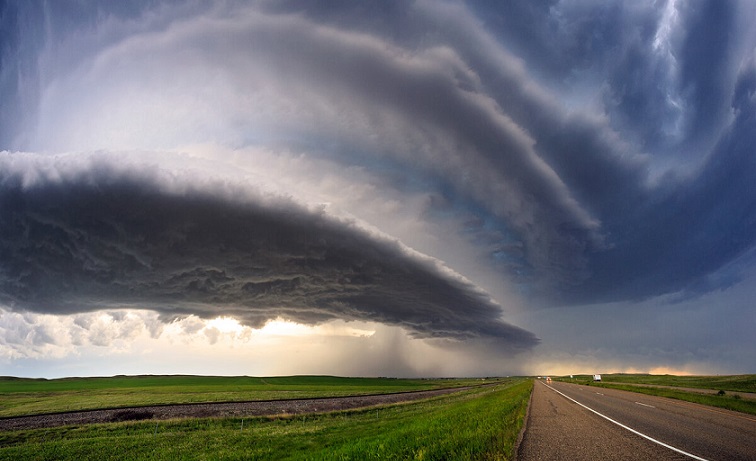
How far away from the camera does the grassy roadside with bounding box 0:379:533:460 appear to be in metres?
12.4

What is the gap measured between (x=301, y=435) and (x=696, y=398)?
3544 cm

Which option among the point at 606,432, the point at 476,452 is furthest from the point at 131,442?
the point at 606,432

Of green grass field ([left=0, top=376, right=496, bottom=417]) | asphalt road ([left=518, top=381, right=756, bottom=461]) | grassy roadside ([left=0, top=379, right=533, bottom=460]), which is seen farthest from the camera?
green grass field ([left=0, top=376, right=496, bottom=417])

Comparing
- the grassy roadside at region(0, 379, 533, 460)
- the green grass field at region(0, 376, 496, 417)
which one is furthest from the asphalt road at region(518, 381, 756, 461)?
the green grass field at region(0, 376, 496, 417)

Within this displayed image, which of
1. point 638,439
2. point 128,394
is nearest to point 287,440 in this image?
point 638,439

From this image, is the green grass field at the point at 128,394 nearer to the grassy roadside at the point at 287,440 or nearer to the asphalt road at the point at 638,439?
the grassy roadside at the point at 287,440

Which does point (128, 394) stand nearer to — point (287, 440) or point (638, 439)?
point (287, 440)

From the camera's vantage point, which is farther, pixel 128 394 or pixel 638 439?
pixel 128 394

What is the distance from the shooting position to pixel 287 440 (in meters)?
25.9

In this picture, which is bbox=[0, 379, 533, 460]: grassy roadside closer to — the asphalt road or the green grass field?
the asphalt road

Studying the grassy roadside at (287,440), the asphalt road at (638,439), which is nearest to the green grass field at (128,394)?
the grassy roadside at (287,440)

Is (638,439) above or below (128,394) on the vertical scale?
above

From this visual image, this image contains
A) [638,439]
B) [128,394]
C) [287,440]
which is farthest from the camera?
[128,394]

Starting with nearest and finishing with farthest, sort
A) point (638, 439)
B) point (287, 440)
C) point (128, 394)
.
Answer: point (638, 439), point (287, 440), point (128, 394)
